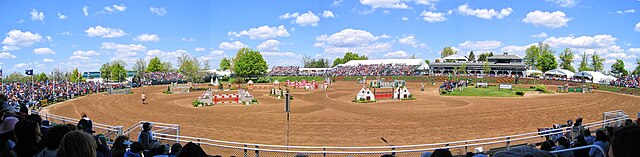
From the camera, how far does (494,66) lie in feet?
306

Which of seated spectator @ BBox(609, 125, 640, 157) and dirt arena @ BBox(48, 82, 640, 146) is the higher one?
seated spectator @ BBox(609, 125, 640, 157)

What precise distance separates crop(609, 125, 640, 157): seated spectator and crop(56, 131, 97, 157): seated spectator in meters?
3.93

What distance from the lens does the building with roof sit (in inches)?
3573

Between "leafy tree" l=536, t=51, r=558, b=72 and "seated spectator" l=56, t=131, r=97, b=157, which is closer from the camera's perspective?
"seated spectator" l=56, t=131, r=97, b=157

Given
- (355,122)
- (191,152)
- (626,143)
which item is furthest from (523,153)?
(355,122)

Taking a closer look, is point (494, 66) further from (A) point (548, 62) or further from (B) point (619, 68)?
(B) point (619, 68)

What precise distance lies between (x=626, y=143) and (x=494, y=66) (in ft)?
331

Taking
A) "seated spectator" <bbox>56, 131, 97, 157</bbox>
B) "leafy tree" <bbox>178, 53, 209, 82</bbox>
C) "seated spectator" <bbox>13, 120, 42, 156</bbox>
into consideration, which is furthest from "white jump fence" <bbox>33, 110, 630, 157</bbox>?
"leafy tree" <bbox>178, 53, 209, 82</bbox>

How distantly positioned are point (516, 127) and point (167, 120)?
21006 millimetres

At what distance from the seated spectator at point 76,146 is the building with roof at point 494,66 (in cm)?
9291

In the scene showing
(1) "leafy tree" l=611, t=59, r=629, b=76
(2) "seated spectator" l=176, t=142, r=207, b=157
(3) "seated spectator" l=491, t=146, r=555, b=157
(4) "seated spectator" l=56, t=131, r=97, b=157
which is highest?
(1) "leafy tree" l=611, t=59, r=629, b=76

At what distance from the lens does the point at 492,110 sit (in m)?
27.5

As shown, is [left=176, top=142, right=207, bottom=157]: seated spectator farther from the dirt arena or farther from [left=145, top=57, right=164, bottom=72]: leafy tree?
[left=145, top=57, right=164, bottom=72]: leafy tree

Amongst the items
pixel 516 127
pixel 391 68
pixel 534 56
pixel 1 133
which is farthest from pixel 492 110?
pixel 534 56
